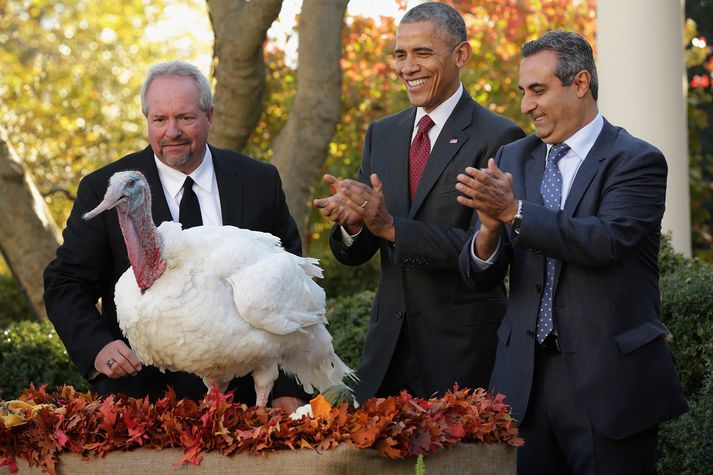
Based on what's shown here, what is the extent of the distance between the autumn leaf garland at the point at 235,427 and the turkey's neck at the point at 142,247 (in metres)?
0.51

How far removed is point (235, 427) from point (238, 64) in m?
5.38

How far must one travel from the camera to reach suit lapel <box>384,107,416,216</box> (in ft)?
18.1

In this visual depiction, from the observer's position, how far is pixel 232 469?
410 centimetres

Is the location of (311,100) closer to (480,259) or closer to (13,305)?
(13,305)

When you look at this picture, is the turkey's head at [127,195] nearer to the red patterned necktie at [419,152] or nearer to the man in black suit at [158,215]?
the man in black suit at [158,215]

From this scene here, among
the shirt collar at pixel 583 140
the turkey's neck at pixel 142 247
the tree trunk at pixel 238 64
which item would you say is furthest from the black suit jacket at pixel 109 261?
the tree trunk at pixel 238 64

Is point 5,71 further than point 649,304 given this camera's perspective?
Yes

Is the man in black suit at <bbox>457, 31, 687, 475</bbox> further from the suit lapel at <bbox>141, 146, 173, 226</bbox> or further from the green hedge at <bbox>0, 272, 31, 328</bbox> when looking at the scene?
the green hedge at <bbox>0, 272, 31, 328</bbox>

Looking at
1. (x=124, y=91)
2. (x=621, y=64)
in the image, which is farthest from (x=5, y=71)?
(x=621, y=64)

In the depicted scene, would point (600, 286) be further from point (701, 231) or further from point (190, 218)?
point (701, 231)

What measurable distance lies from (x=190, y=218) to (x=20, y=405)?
1.27 m

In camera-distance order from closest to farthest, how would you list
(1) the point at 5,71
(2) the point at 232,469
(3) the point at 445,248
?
(2) the point at 232,469 → (3) the point at 445,248 → (1) the point at 5,71

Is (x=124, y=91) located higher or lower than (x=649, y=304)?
higher

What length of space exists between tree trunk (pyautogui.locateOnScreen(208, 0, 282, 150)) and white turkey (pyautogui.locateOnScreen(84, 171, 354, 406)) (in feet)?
14.0
